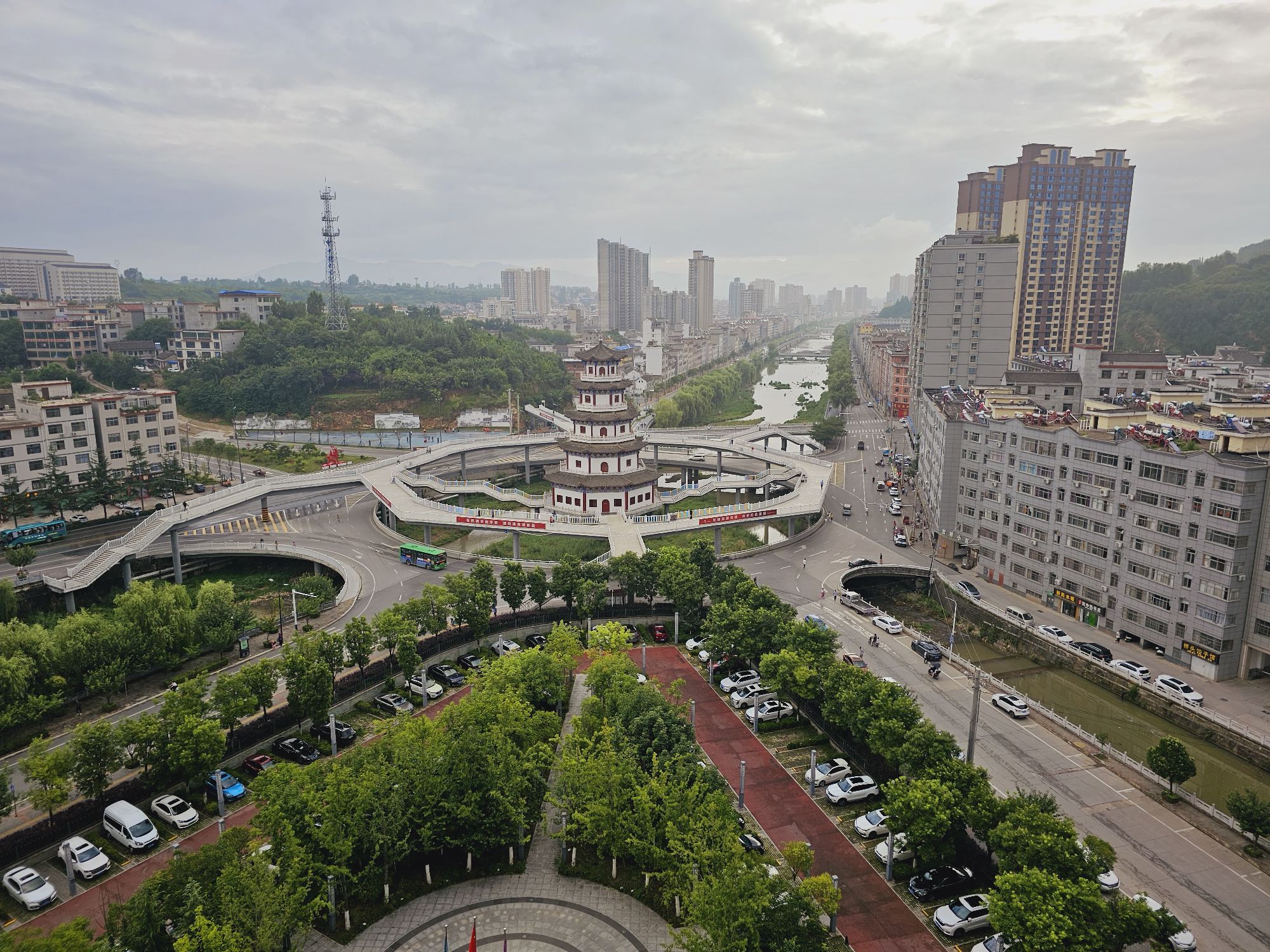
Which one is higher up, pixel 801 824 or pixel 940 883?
pixel 940 883

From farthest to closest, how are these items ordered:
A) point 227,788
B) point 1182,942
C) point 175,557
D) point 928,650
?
point 175,557
point 928,650
point 227,788
point 1182,942

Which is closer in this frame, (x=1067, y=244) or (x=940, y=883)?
(x=940, y=883)

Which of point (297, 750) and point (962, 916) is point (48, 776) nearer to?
point (297, 750)

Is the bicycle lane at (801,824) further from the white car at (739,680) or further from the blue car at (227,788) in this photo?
the blue car at (227,788)

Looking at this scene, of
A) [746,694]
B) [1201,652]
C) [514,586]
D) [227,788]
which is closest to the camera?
[227,788]

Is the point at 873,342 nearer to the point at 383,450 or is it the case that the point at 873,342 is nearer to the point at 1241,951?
the point at 383,450

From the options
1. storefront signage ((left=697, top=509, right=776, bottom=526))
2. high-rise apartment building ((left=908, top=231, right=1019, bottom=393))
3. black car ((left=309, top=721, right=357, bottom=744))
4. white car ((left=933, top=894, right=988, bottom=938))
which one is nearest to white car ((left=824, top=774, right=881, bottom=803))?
white car ((left=933, top=894, right=988, bottom=938))

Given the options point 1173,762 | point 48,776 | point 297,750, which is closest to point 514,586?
point 297,750

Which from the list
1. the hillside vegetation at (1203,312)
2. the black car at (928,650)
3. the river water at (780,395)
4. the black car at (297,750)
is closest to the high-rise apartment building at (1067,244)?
the hillside vegetation at (1203,312)
